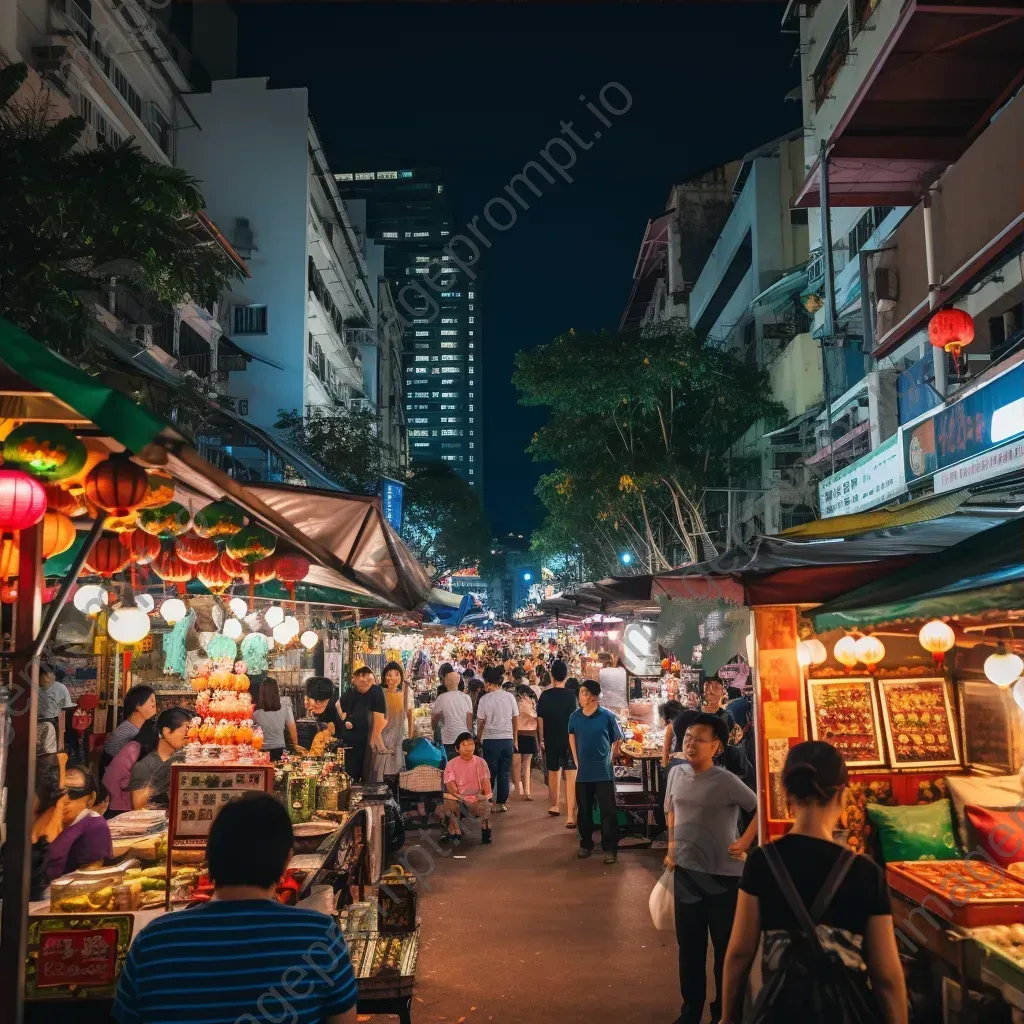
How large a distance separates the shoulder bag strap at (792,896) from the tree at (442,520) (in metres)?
42.2

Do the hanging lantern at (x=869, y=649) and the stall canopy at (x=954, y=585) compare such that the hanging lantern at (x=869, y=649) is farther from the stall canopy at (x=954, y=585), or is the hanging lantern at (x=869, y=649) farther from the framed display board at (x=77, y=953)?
the framed display board at (x=77, y=953)

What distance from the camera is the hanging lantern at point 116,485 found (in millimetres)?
3803

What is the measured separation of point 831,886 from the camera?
3.25 meters

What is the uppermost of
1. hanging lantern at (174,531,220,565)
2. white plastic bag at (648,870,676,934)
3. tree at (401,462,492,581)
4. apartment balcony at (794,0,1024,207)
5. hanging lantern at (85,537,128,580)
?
tree at (401,462,492,581)

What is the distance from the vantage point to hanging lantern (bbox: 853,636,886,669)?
23.0 ft

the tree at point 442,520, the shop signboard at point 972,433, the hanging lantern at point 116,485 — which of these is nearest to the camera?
the hanging lantern at point 116,485

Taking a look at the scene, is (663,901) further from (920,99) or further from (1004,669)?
(920,99)

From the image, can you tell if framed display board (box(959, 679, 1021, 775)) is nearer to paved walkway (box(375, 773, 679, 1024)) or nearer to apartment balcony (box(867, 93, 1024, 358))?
paved walkway (box(375, 773, 679, 1024))

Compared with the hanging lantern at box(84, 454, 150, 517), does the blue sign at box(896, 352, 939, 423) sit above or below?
above

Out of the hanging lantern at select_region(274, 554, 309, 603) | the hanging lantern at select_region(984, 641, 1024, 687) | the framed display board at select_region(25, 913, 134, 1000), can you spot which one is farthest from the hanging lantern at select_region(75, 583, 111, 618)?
the hanging lantern at select_region(984, 641, 1024, 687)

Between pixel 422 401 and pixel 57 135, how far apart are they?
167023 millimetres

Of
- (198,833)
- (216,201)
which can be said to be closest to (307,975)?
(198,833)

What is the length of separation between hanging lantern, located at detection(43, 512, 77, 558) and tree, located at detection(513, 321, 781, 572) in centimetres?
2233

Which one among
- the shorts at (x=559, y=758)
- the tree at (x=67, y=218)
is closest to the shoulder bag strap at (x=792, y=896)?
the tree at (x=67, y=218)
